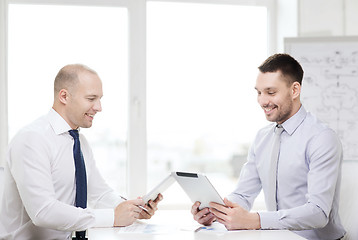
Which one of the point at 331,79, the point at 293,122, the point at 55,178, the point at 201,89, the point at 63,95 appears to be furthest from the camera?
the point at 201,89

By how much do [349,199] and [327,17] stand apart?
6.29ft

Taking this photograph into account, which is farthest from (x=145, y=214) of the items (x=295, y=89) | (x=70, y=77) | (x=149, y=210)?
(x=295, y=89)

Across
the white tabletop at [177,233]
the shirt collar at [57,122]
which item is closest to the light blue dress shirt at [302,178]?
the white tabletop at [177,233]

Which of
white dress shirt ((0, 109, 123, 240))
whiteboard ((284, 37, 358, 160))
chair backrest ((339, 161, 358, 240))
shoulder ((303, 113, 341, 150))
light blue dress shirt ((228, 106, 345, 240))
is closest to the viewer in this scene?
white dress shirt ((0, 109, 123, 240))

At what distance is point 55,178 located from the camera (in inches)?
96.3

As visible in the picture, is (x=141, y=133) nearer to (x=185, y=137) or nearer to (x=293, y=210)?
(x=185, y=137)

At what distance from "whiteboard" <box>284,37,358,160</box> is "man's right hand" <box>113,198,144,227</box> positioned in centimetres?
205

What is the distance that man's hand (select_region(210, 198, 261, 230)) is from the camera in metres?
2.24

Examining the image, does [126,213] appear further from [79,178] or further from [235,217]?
[235,217]

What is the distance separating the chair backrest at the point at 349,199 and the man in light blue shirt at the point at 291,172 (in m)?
0.09

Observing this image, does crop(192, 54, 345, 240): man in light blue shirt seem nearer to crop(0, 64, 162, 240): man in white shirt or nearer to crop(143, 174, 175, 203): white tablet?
crop(143, 174, 175, 203): white tablet

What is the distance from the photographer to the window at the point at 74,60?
4016mm

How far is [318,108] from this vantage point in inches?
157

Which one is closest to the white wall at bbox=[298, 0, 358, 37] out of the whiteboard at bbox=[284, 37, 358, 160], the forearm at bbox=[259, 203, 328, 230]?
the whiteboard at bbox=[284, 37, 358, 160]
